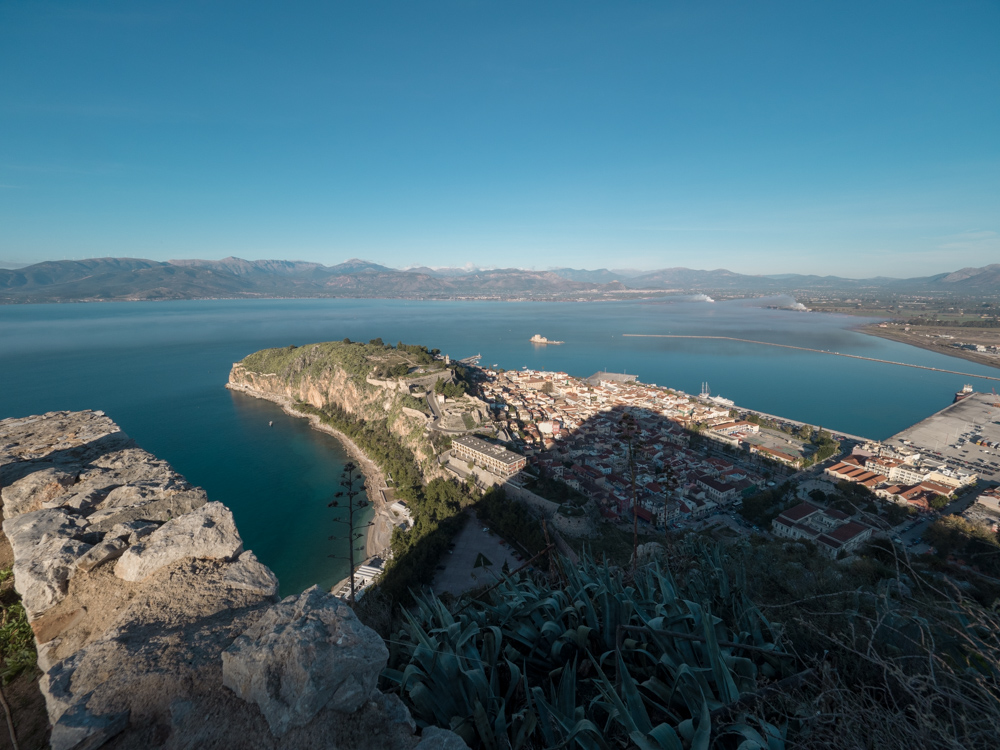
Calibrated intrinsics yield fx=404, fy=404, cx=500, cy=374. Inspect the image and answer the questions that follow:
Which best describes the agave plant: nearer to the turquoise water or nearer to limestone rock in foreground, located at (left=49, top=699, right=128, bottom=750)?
limestone rock in foreground, located at (left=49, top=699, right=128, bottom=750)

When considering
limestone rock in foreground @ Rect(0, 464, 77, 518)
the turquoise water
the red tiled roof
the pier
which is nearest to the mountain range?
the turquoise water

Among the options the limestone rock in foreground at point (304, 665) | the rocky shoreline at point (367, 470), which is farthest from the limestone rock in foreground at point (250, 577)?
the rocky shoreline at point (367, 470)

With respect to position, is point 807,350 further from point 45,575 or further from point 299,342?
point 299,342

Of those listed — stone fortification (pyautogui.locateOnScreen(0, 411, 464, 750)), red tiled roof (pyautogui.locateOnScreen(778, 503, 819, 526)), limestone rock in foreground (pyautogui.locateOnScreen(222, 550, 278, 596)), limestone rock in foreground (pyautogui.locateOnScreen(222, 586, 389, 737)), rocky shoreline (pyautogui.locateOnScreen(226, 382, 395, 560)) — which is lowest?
rocky shoreline (pyautogui.locateOnScreen(226, 382, 395, 560))

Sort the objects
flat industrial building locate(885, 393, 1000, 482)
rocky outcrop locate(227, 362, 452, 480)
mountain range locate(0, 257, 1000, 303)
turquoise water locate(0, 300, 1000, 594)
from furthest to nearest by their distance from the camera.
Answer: mountain range locate(0, 257, 1000, 303) → flat industrial building locate(885, 393, 1000, 482) → rocky outcrop locate(227, 362, 452, 480) → turquoise water locate(0, 300, 1000, 594)

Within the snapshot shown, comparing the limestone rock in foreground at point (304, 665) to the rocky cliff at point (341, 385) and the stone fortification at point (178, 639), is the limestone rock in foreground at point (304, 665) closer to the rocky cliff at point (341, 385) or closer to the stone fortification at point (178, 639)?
the stone fortification at point (178, 639)

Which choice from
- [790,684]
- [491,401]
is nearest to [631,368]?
[491,401]

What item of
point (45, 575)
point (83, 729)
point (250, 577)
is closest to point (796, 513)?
point (250, 577)
